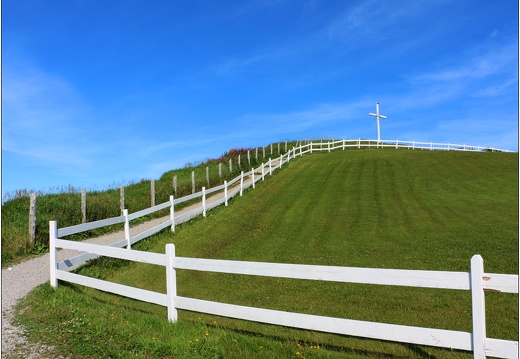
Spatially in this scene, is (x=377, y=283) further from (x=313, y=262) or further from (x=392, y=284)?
(x=313, y=262)

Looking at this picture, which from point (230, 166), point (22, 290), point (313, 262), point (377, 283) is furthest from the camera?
point (230, 166)

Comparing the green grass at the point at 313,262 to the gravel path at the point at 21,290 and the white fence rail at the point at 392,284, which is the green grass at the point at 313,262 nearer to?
the gravel path at the point at 21,290

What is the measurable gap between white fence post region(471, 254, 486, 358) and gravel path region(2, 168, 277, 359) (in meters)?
5.26

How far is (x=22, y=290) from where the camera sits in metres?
9.37

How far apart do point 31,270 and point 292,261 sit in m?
7.29

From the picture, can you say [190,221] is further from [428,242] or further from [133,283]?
[428,242]

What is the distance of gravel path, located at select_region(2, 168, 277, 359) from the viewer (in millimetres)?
5859

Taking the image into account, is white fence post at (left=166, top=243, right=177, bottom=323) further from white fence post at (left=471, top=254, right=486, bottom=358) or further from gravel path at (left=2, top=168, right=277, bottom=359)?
white fence post at (left=471, top=254, right=486, bottom=358)

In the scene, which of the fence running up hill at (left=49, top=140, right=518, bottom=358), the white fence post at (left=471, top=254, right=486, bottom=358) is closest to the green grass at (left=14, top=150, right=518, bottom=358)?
the fence running up hill at (left=49, top=140, right=518, bottom=358)

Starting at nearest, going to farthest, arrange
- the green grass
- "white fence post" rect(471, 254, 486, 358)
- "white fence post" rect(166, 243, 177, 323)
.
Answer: "white fence post" rect(471, 254, 486, 358) → the green grass → "white fence post" rect(166, 243, 177, 323)

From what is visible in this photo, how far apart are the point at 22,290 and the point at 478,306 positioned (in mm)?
9242

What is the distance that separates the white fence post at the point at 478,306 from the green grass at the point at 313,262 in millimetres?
924

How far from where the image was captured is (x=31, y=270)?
11.4 metres

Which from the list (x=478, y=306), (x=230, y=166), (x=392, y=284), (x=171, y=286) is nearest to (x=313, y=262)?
(x=171, y=286)
